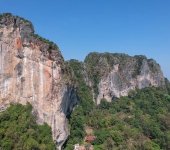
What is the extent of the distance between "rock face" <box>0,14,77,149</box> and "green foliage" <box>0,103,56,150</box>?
3.99 feet

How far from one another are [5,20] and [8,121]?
12.3m

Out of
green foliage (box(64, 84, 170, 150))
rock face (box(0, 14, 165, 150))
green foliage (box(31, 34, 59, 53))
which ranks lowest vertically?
green foliage (box(64, 84, 170, 150))

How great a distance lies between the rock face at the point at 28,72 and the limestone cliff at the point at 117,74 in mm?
26982

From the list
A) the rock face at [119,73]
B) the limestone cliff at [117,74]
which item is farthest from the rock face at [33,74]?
the rock face at [119,73]

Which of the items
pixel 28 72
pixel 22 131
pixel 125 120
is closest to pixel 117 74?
pixel 125 120

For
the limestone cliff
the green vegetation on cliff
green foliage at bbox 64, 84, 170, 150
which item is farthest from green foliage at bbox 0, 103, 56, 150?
the limestone cliff

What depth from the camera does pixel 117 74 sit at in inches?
2082

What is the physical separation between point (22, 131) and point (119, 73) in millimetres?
39157

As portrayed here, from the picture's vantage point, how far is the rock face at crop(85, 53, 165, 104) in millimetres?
51250

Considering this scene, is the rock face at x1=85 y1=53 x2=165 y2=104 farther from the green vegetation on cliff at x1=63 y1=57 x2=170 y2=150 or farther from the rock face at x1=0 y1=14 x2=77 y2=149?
the rock face at x1=0 y1=14 x2=77 y2=149

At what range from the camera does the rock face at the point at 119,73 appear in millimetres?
51250

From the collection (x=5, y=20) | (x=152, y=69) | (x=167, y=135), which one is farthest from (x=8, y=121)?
(x=152, y=69)

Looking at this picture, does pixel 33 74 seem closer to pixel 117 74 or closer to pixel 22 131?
pixel 22 131

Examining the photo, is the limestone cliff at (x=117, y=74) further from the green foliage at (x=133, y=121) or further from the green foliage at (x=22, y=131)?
the green foliage at (x=22, y=131)
